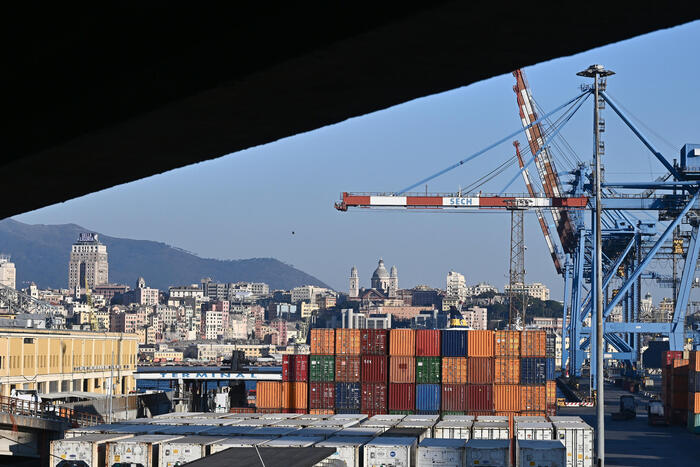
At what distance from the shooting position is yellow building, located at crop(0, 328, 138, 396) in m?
66.5

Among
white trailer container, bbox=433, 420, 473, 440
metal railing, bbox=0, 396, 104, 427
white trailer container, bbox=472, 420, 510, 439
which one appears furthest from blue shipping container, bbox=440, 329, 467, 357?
metal railing, bbox=0, 396, 104, 427

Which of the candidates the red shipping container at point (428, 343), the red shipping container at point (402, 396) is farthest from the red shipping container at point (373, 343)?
the red shipping container at point (402, 396)

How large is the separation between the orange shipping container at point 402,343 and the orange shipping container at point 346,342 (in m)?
2.05

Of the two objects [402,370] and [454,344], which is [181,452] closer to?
[402,370]

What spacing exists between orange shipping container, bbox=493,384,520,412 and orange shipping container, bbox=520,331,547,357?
1.98 metres

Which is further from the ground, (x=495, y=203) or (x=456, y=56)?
(x=495, y=203)

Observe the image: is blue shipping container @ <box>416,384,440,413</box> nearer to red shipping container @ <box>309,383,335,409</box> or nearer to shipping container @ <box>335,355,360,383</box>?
shipping container @ <box>335,355,360,383</box>

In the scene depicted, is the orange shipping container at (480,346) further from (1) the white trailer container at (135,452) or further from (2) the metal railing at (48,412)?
(1) the white trailer container at (135,452)

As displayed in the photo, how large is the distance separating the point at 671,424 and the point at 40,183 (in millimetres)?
77382

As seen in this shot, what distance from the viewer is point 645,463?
5403 centimetres

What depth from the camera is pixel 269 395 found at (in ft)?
192

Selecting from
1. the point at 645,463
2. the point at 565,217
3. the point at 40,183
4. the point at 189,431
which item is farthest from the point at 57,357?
the point at 40,183

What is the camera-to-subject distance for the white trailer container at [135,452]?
35.8 m

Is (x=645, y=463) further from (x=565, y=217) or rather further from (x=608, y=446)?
(x=565, y=217)
